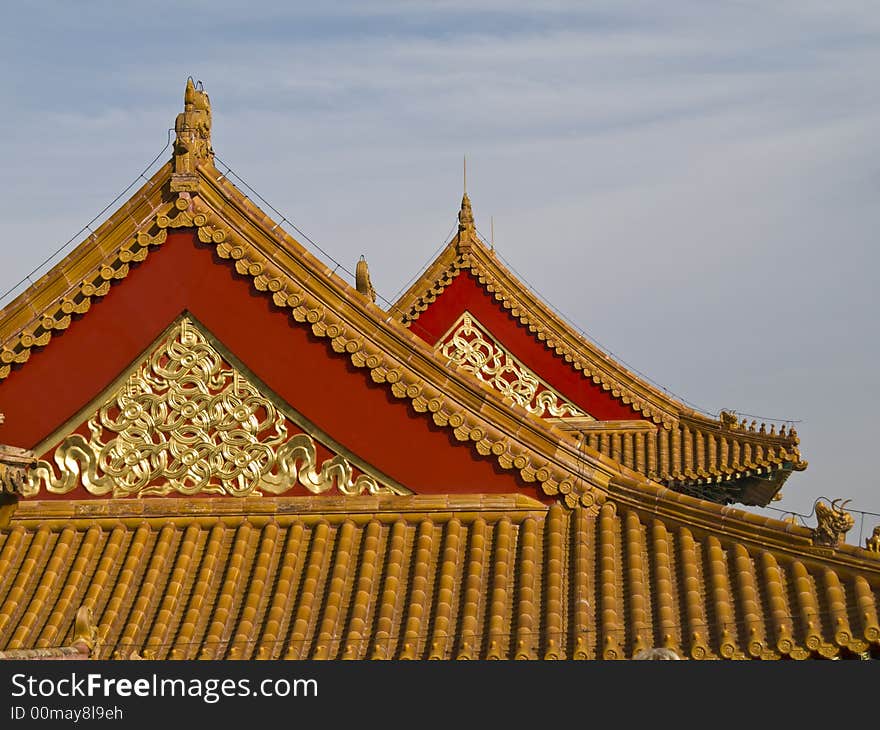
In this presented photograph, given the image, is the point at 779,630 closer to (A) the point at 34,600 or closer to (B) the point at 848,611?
(B) the point at 848,611

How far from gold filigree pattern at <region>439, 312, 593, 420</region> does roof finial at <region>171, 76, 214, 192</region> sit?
10534 mm

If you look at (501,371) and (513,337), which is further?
(513,337)

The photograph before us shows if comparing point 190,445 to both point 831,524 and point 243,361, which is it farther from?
point 831,524

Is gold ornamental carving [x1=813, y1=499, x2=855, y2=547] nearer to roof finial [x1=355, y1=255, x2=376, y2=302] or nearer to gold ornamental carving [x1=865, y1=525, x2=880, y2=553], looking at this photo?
gold ornamental carving [x1=865, y1=525, x2=880, y2=553]

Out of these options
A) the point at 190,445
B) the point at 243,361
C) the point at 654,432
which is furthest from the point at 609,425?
the point at 190,445

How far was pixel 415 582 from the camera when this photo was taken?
1143 cm

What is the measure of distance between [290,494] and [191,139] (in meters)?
3.46

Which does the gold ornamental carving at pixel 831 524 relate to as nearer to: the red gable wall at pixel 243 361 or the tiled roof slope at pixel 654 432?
the red gable wall at pixel 243 361

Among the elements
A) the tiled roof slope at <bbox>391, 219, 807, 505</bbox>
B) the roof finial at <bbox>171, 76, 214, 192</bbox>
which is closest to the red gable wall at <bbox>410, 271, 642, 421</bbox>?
the tiled roof slope at <bbox>391, 219, 807, 505</bbox>

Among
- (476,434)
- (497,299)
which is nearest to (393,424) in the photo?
(476,434)

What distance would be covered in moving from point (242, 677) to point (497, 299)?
51.6 ft

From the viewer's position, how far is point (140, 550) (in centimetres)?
1209

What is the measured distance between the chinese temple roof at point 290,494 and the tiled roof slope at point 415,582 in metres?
0.02

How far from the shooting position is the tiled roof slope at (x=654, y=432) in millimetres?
22203
